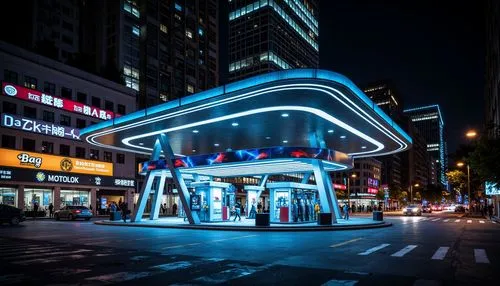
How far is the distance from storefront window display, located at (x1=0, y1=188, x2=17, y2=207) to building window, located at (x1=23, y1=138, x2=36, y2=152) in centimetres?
475

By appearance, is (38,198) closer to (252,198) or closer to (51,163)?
(51,163)

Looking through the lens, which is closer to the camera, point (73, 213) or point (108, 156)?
point (73, 213)

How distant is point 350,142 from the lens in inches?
1437

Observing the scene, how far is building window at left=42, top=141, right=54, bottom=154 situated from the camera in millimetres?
51281

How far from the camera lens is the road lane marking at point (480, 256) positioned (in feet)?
41.7

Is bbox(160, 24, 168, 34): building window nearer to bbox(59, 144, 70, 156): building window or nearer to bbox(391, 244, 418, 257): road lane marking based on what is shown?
bbox(59, 144, 70, 156): building window

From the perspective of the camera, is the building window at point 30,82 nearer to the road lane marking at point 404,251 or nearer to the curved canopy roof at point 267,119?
the curved canopy roof at point 267,119

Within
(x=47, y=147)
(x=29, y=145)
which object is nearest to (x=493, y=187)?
(x=29, y=145)

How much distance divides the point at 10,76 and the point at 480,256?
4951cm

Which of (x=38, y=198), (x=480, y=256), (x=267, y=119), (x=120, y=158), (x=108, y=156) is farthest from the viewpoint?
(x=120, y=158)

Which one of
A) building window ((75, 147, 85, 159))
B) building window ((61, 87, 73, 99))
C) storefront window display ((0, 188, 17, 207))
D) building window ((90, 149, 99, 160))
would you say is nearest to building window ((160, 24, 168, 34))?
building window ((61, 87, 73, 99))

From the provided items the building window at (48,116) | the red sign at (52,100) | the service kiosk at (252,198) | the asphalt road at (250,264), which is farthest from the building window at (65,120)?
the asphalt road at (250,264)

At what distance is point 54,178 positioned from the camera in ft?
168

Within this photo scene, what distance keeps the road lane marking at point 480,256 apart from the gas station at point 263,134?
8.94 meters
